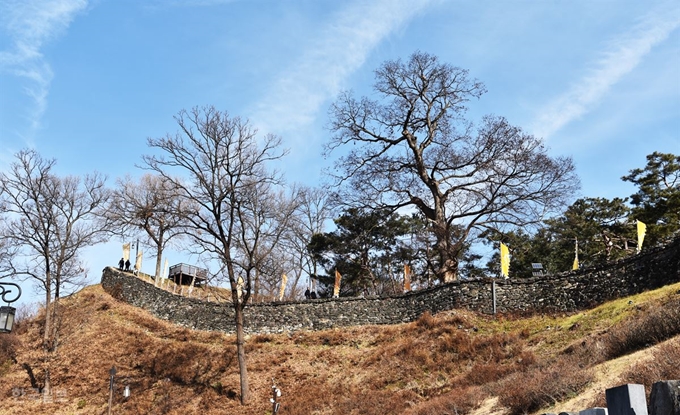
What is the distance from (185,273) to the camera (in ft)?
146

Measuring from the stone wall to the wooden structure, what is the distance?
960 cm

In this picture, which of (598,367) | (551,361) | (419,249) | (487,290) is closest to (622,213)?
(419,249)

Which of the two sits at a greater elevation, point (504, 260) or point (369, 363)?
point (504, 260)

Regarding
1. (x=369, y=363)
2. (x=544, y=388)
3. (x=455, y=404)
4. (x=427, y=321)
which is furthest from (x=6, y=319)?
(x=427, y=321)

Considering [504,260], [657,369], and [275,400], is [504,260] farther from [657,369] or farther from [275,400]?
[657,369]

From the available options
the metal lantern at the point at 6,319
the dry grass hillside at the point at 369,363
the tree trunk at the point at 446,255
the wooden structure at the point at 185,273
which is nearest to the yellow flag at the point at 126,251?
the wooden structure at the point at 185,273

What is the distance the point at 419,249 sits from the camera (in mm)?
37531

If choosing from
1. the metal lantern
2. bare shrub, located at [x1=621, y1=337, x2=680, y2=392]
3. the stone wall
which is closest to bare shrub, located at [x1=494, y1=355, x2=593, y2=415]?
bare shrub, located at [x1=621, y1=337, x2=680, y2=392]

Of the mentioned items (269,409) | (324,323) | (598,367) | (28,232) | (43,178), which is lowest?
(269,409)

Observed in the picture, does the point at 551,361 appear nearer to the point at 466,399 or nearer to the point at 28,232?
the point at 466,399

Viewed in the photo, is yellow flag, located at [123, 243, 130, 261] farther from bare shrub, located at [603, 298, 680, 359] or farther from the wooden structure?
bare shrub, located at [603, 298, 680, 359]

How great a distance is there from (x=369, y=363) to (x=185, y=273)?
A: 26049 mm

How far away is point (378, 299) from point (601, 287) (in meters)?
9.35

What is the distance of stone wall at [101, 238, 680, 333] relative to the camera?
19.8 metres
